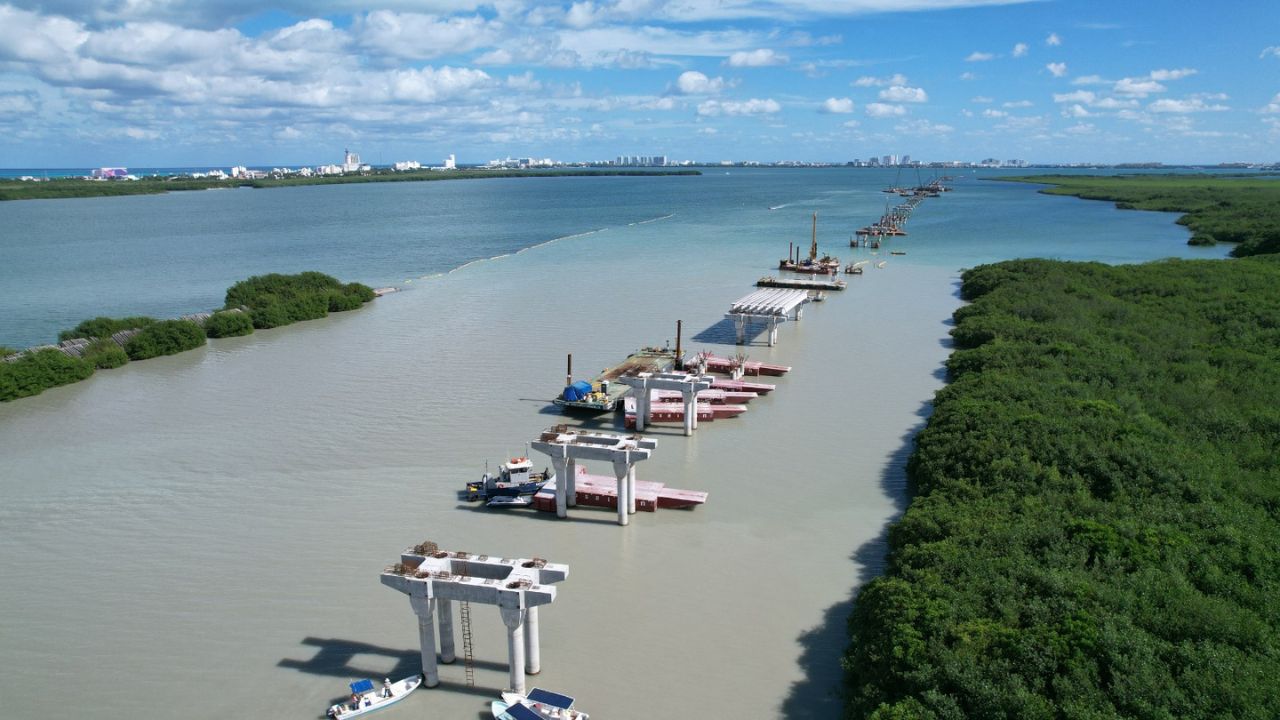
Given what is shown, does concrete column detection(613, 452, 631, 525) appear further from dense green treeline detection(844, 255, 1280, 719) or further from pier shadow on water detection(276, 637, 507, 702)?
dense green treeline detection(844, 255, 1280, 719)

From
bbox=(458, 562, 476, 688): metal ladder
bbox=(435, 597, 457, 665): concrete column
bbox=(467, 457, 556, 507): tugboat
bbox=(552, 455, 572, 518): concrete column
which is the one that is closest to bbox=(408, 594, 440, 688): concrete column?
bbox=(435, 597, 457, 665): concrete column

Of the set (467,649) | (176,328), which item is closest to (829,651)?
(467,649)

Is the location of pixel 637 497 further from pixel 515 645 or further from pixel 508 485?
pixel 515 645

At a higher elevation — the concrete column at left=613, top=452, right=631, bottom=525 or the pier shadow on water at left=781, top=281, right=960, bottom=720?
the concrete column at left=613, top=452, right=631, bottom=525

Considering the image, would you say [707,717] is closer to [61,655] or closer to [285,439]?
[61,655]

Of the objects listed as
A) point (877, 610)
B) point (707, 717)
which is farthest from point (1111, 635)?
point (707, 717)
